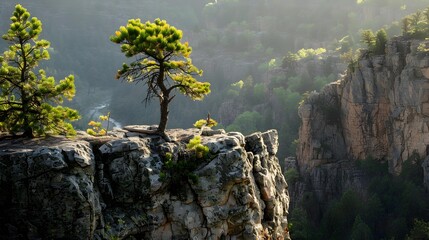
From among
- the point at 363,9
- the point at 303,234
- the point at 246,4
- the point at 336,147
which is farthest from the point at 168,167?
the point at 246,4

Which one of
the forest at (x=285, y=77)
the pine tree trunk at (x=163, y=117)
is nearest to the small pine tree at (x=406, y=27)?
the forest at (x=285, y=77)

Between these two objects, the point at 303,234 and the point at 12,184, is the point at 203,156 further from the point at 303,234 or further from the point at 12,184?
the point at 303,234

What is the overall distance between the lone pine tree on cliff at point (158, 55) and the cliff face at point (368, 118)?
4088cm

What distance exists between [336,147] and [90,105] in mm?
126419

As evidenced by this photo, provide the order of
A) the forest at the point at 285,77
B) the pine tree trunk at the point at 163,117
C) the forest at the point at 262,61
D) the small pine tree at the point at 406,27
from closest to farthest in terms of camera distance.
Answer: the pine tree trunk at the point at 163,117 → the forest at the point at 285,77 → the small pine tree at the point at 406,27 → the forest at the point at 262,61

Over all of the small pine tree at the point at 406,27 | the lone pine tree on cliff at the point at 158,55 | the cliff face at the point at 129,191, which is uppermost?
the small pine tree at the point at 406,27

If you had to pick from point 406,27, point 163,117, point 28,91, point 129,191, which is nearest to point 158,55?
point 163,117

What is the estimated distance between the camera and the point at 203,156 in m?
23.4

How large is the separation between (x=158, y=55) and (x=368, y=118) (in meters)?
50.2

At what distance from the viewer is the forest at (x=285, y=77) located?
63.1 metres

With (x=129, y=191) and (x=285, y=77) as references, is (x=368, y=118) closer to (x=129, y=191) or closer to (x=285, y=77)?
(x=129, y=191)

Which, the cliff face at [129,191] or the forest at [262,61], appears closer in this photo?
the cliff face at [129,191]

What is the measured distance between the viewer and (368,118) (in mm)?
69312

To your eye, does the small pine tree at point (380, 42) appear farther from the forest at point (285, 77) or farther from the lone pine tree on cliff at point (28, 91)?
the lone pine tree on cliff at point (28, 91)
